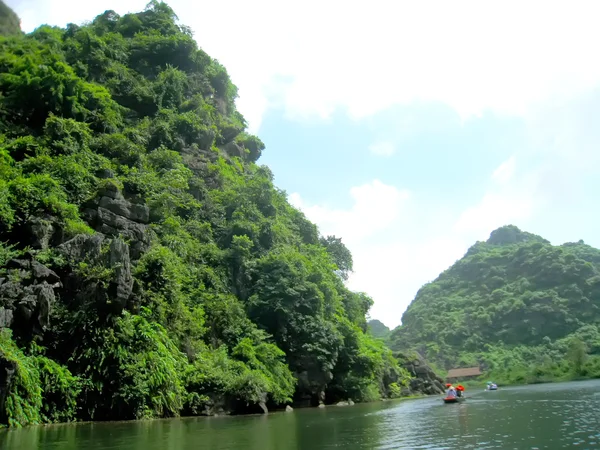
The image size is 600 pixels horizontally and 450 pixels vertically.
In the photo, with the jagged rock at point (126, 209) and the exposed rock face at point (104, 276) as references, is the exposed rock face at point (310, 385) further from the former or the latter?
the jagged rock at point (126, 209)

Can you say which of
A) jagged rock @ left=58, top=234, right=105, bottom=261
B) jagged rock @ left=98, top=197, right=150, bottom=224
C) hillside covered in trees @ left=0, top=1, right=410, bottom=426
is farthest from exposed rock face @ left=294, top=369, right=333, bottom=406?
jagged rock @ left=58, top=234, right=105, bottom=261

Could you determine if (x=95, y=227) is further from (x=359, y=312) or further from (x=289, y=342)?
(x=359, y=312)

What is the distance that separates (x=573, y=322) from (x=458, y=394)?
227 feet

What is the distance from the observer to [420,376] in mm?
56719

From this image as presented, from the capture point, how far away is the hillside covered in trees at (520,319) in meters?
76.1

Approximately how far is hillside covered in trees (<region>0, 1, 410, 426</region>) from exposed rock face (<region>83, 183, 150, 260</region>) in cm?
9

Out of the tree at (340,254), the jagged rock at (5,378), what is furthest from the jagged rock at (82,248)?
the tree at (340,254)

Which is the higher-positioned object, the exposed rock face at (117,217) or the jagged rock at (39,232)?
the exposed rock face at (117,217)

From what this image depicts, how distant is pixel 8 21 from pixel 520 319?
94.8 m

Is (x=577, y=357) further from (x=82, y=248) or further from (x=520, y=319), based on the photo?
(x=82, y=248)

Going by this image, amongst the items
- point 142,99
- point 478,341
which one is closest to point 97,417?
point 142,99

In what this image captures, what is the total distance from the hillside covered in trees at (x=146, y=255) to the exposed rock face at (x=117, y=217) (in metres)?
0.09

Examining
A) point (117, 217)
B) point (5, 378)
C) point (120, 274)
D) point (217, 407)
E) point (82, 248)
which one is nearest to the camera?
point (5, 378)

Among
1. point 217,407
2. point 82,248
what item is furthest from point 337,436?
point 82,248
